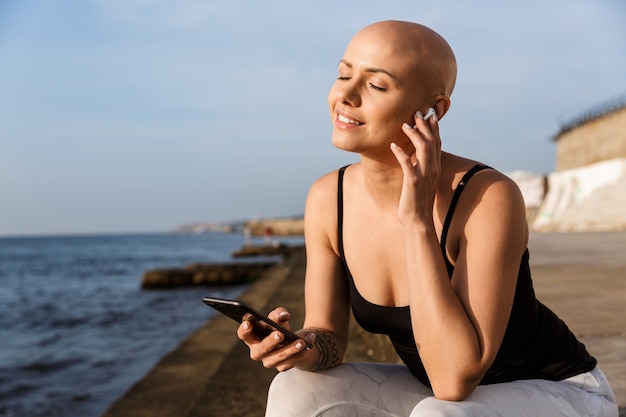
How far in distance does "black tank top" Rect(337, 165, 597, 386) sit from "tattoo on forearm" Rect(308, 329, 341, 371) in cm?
16

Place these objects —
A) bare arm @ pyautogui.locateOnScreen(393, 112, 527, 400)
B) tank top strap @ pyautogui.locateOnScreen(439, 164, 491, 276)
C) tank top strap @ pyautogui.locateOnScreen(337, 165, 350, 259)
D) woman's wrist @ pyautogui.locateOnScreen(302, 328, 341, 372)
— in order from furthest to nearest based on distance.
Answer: tank top strap @ pyautogui.locateOnScreen(337, 165, 350, 259) → woman's wrist @ pyautogui.locateOnScreen(302, 328, 341, 372) → tank top strap @ pyautogui.locateOnScreen(439, 164, 491, 276) → bare arm @ pyautogui.locateOnScreen(393, 112, 527, 400)

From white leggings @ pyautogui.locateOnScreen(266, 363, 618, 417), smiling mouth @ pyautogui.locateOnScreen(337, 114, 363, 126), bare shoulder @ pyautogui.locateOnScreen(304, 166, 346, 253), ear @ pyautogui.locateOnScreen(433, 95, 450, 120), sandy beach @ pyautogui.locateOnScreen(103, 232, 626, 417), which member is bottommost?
sandy beach @ pyautogui.locateOnScreen(103, 232, 626, 417)

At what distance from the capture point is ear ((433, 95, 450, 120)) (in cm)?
169

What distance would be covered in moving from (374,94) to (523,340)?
794 mm

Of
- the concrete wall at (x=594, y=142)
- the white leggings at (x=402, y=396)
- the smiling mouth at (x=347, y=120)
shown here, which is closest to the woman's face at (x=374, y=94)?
the smiling mouth at (x=347, y=120)

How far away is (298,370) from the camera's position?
1.79 metres

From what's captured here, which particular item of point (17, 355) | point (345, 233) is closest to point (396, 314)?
point (345, 233)

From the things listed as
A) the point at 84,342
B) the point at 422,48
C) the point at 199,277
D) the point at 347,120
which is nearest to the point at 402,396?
the point at 347,120

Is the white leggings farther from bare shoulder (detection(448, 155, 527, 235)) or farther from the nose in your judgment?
the nose

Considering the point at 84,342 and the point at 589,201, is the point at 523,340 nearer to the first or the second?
the point at 84,342

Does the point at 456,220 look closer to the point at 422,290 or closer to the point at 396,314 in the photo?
the point at 422,290

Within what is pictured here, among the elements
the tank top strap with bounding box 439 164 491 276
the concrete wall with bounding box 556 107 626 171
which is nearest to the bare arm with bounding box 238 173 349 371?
the tank top strap with bounding box 439 164 491 276

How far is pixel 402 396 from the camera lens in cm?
180

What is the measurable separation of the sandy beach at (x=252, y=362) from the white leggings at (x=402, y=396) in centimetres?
60
